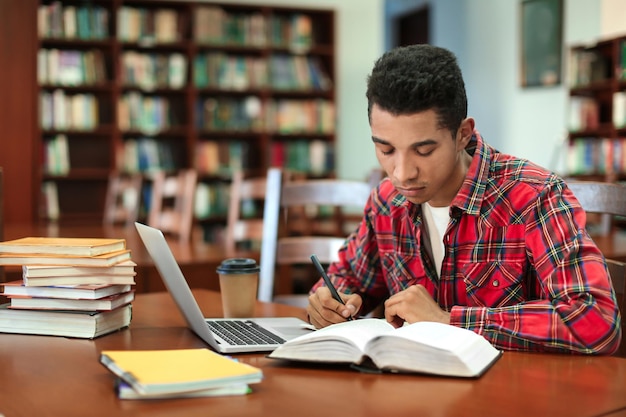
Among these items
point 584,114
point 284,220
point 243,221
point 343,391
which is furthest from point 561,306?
point 584,114

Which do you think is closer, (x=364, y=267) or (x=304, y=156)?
(x=364, y=267)

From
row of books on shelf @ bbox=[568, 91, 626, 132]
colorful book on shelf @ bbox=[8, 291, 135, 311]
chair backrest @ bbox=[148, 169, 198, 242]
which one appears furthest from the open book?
row of books on shelf @ bbox=[568, 91, 626, 132]

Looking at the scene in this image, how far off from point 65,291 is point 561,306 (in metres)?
0.73

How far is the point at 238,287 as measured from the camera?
1434 mm

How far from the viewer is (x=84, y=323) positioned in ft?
4.19

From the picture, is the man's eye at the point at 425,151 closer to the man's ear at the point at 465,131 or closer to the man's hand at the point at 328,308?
the man's ear at the point at 465,131

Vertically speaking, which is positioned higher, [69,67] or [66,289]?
[69,67]

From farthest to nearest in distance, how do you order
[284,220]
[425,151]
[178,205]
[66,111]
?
[66,111]
[178,205]
[284,220]
[425,151]

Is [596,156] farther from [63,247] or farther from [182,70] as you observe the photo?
[63,247]

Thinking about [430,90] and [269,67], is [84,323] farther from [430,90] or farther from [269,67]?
[269,67]

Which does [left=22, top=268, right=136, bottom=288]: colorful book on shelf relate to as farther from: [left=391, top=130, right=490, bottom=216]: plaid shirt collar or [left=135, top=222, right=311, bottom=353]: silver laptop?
[left=391, top=130, right=490, bottom=216]: plaid shirt collar

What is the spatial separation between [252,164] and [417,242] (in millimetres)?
5190

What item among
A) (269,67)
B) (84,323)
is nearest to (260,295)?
(84,323)

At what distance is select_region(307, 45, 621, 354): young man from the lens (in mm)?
1168
